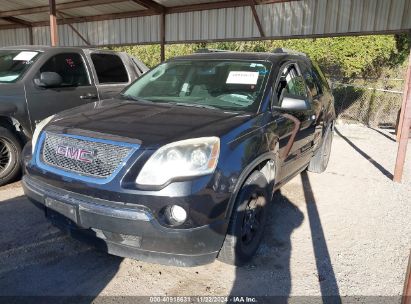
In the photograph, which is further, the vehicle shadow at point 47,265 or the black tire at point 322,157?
the black tire at point 322,157

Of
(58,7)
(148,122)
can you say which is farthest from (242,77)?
(58,7)

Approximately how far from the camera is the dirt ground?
9.82 ft

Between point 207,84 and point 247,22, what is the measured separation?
8193 mm

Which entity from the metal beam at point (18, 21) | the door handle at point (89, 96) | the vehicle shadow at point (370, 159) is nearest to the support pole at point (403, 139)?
the vehicle shadow at point (370, 159)

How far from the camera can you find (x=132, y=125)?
9.73ft

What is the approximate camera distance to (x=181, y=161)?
2648 mm

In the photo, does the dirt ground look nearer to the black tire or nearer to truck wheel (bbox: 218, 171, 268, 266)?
truck wheel (bbox: 218, 171, 268, 266)

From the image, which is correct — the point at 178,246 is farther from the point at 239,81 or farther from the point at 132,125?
the point at 239,81

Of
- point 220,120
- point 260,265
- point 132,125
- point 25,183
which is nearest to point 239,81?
point 220,120

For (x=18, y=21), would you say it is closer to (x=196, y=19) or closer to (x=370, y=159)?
(x=196, y=19)

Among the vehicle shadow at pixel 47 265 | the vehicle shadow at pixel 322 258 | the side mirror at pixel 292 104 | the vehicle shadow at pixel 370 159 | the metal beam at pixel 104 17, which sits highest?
the metal beam at pixel 104 17

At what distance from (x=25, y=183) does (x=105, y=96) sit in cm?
304

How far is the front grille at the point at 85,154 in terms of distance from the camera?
8.79ft

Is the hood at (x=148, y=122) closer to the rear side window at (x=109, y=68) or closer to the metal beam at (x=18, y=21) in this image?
the rear side window at (x=109, y=68)
